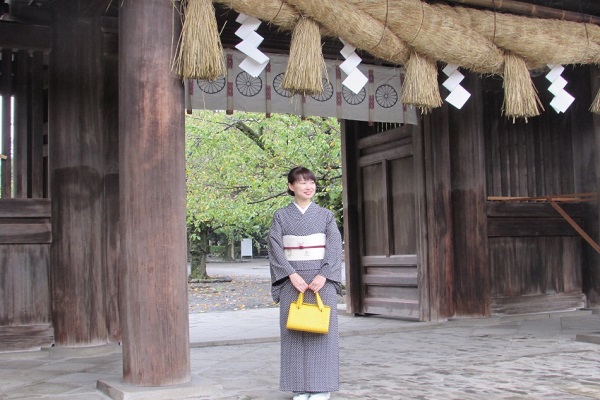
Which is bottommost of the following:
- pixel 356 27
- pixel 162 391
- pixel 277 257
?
pixel 162 391

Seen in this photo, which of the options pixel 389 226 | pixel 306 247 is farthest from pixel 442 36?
pixel 389 226

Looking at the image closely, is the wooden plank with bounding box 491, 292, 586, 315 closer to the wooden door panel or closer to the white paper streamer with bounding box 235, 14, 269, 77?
the wooden door panel

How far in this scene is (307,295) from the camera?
4.54 meters

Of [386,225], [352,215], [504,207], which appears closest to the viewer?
[504,207]

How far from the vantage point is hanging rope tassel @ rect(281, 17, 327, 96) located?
4.96 metres

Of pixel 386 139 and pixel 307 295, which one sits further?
pixel 386 139

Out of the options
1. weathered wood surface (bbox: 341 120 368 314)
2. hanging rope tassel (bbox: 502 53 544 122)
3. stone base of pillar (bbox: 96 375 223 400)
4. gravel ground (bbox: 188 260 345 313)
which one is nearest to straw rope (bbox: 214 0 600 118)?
hanging rope tassel (bbox: 502 53 544 122)

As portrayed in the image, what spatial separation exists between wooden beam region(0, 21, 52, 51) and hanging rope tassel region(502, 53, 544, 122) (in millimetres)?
4294

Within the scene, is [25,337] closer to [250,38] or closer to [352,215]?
[250,38]

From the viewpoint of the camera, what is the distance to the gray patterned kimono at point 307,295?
4434 millimetres

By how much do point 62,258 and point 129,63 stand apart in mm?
2735

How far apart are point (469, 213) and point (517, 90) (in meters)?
2.78

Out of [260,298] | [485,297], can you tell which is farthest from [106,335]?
[260,298]

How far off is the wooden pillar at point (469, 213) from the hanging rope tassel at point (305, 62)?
12.7 ft
